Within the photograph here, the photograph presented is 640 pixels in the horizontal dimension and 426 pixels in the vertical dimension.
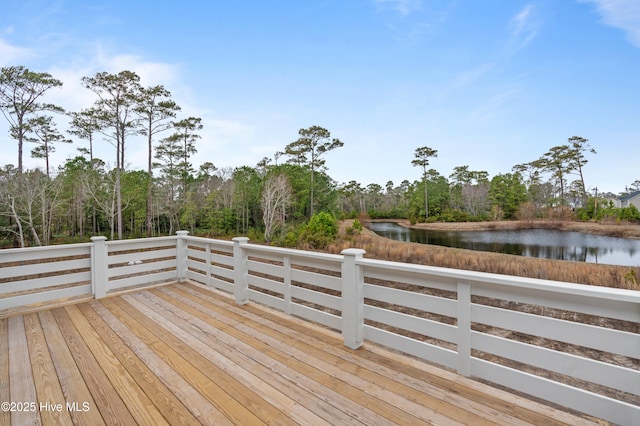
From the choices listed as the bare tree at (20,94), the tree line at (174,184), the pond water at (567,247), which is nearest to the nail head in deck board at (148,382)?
the tree line at (174,184)

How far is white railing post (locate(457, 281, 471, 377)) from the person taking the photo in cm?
179

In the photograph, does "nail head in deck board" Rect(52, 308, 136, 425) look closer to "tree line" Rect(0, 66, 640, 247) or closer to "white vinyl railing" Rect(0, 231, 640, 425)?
"white vinyl railing" Rect(0, 231, 640, 425)

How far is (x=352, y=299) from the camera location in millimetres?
2309

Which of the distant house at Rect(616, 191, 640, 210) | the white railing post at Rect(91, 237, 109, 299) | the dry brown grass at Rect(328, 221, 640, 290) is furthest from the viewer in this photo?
the distant house at Rect(616, 191, 640, 210)

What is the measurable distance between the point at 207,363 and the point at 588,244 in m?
20.1

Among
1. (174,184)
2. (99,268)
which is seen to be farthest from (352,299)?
(174,184)

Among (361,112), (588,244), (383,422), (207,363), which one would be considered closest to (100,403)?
(207,363)

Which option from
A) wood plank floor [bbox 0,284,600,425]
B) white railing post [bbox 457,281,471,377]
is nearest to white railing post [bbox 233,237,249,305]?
wood plank floor [bbox 0,284,600,425]

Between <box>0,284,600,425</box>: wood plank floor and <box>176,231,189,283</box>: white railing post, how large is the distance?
1.62 meters

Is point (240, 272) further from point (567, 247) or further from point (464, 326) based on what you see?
point (567, 247)

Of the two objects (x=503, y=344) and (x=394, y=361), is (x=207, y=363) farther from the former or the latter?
(x=503, y=344)

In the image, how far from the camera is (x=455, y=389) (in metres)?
1.74

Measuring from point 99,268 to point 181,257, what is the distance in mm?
1070

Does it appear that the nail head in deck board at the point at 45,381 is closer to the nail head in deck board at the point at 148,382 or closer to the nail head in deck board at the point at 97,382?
the nail head in deck board at the point at 97,382
